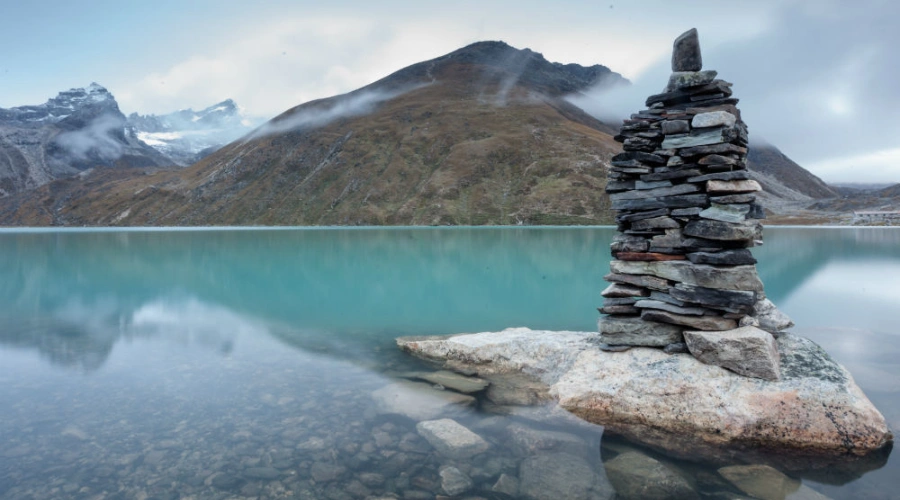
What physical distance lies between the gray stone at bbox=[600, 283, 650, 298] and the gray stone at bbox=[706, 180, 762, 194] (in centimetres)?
295

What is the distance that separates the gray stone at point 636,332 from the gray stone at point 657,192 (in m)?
3.13

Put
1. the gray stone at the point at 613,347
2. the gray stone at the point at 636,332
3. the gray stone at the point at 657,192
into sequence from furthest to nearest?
the gray stone at the point at 613,347
the gray stone at the point at 636,332
the gray stone at the point at 657,192

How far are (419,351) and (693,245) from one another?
29.1 feet

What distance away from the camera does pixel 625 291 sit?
12773 millimetres

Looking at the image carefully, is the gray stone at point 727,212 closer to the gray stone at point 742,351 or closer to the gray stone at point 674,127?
the gray stone at point 674,127

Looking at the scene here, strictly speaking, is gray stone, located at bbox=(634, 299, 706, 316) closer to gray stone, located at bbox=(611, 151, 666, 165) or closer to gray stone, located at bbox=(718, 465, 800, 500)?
gray stone, located at bbox=(611, 151, 666, 165)

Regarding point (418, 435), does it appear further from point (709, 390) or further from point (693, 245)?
point (693, 245)

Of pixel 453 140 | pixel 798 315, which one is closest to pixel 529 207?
pixel 453 140

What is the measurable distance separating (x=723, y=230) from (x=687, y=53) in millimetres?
4781

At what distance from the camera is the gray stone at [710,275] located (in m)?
11.2

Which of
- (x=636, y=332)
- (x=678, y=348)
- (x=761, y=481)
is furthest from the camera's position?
(x=636, y=332)

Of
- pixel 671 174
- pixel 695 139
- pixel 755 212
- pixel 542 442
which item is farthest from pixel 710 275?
pixel 542 442

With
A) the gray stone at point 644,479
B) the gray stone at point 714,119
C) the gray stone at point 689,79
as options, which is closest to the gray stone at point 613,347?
the gray stone at point 644,479

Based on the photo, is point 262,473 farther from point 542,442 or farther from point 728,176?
point 728,176
